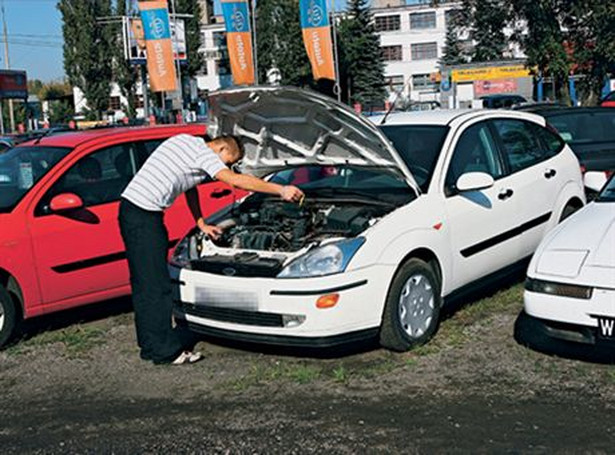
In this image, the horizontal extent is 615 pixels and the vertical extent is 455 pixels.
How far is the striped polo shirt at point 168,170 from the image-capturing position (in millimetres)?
5219

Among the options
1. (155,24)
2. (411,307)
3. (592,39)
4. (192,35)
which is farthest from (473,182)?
(192,35)

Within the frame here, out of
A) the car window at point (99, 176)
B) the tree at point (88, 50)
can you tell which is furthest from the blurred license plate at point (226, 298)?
the tree at point (88, 50)

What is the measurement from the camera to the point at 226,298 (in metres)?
5.25

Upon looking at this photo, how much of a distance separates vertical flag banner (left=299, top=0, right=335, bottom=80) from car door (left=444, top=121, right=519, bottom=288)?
2924cm

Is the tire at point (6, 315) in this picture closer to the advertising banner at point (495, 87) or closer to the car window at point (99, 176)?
the car window at point (99, 176)

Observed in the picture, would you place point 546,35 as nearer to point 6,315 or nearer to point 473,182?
point 473,182

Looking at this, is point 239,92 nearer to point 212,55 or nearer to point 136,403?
point 136,403

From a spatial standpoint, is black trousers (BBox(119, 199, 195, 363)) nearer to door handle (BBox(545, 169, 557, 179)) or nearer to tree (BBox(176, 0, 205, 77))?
door handle (BBox(545, 169, 557, 179))

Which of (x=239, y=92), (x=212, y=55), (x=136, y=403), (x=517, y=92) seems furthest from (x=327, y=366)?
(x=212, y=55)

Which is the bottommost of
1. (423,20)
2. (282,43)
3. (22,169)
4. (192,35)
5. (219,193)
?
(219,193)

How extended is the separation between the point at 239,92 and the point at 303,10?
30287mm

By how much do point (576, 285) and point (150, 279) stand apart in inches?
110

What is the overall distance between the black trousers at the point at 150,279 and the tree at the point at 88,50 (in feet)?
180

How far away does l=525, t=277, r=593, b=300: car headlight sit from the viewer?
473cm
